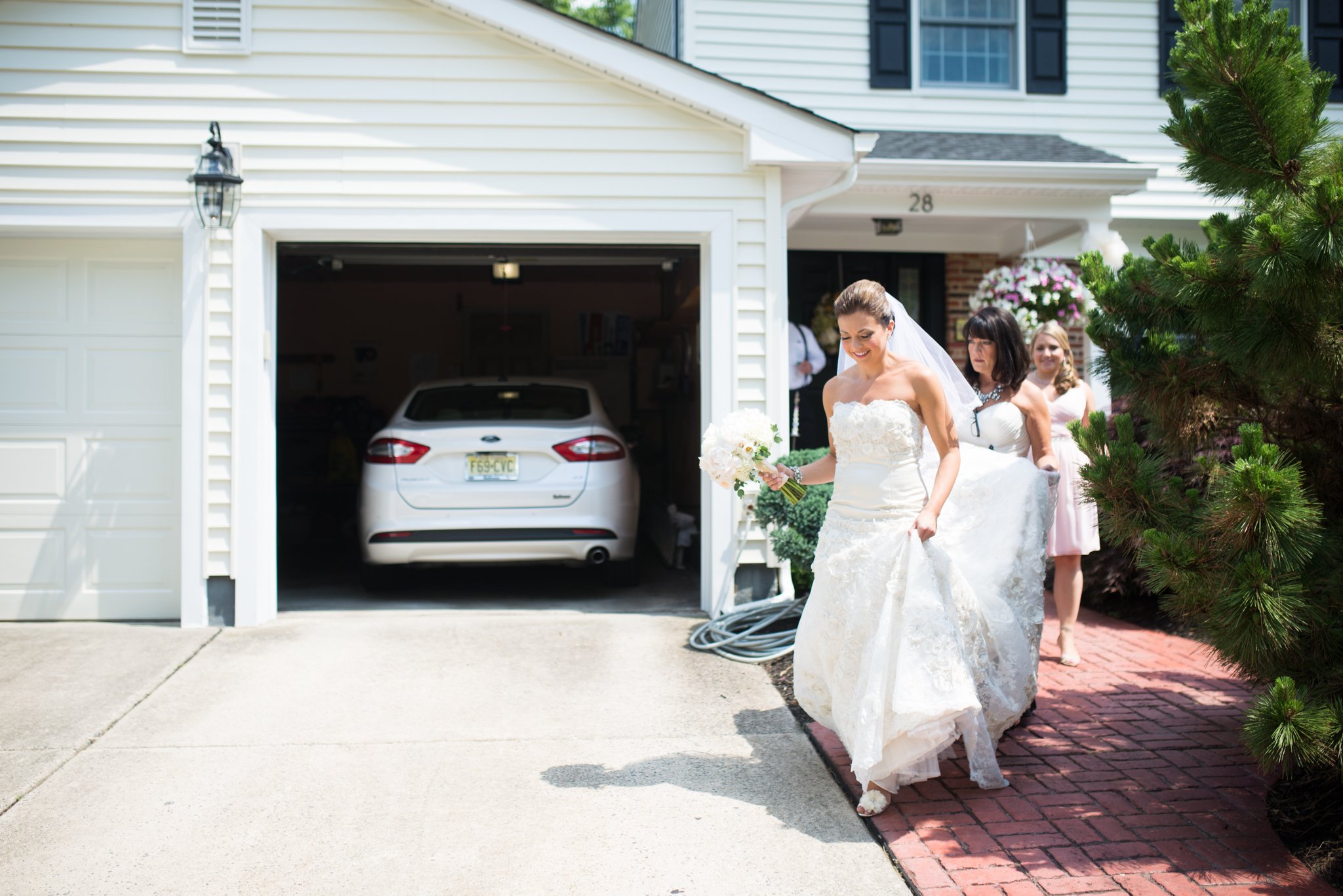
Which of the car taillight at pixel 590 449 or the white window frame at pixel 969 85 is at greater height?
the white window frame at pixel 969 85

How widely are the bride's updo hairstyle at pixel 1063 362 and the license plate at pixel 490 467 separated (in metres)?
3.39

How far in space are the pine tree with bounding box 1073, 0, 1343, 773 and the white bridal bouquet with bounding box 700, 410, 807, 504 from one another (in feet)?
3.69

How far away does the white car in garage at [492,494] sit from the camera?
640 cm

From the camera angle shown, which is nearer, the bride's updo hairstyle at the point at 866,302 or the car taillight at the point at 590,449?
the bride's updo hairstyle at the point at 866,302

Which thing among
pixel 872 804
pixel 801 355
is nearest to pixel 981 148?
pixel 801 355

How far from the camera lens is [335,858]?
9.93 ft

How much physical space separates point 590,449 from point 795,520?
1.68 meters

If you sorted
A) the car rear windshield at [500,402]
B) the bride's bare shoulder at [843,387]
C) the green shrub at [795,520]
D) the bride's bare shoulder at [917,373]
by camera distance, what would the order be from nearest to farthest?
the bride's bare shoulder at [917,373]
the bride's bare shoulder at [843,387]
the green shrub at [795,520]
the car rear windshield at [500,402]

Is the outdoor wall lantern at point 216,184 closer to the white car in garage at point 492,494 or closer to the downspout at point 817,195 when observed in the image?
the white car in garage at point 492,494

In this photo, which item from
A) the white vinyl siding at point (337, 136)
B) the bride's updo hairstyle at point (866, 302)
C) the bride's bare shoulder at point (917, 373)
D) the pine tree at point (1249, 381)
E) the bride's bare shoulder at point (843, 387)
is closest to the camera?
the pine tree at point (1249, 381)

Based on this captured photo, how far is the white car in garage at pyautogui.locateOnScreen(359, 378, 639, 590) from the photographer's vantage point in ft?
21.0

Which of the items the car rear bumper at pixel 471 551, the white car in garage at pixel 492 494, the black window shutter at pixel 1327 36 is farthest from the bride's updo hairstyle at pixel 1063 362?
the black window shutter at pixel 1327 36

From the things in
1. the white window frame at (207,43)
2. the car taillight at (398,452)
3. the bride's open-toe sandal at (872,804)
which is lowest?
the bride's open-toe sandal at (872,804)

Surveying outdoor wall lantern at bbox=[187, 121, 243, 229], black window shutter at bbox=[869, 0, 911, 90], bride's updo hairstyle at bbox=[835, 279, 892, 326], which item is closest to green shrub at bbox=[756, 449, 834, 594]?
bride's updo hairstyle at bbox=[835, 279, 892, 326]
